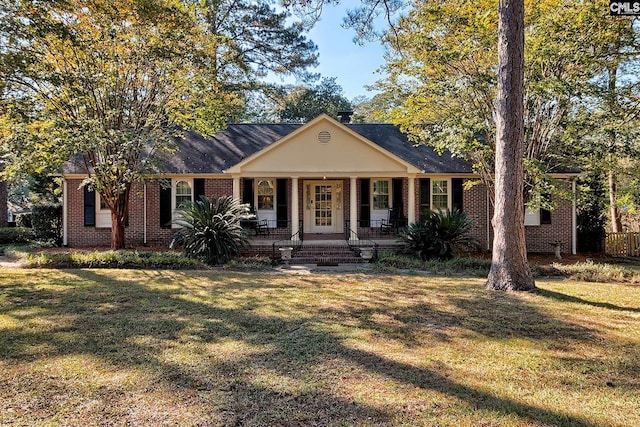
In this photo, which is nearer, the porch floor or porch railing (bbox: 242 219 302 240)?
the porch floor

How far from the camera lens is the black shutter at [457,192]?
48.6 feet

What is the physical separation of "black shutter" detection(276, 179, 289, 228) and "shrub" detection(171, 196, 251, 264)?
3394mm

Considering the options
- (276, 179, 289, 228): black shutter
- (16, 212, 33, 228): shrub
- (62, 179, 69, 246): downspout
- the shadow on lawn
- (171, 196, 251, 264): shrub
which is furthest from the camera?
(16, 212, 33, 228): shrub

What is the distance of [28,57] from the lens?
8734mm

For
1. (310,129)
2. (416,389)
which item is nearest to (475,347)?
(416,389)

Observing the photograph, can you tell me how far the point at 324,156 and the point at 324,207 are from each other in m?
2.91

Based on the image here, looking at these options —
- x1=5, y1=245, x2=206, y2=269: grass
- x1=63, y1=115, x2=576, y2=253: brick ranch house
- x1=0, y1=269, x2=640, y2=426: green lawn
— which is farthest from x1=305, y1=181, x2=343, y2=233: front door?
x1=0, y1=269, x2=640, y2=426: green lawn

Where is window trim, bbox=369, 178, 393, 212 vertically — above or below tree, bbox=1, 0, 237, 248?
below

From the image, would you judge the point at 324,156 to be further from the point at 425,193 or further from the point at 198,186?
the point at 198,186

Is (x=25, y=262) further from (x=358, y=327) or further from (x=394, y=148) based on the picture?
(x=394, y=148)

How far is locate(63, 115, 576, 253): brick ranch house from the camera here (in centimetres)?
1346

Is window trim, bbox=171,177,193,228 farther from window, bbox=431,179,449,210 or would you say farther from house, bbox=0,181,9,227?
house, bbox=0,181,9,227

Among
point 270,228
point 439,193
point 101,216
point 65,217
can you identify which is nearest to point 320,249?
point 270,228

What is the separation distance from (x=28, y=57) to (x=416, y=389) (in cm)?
1036
